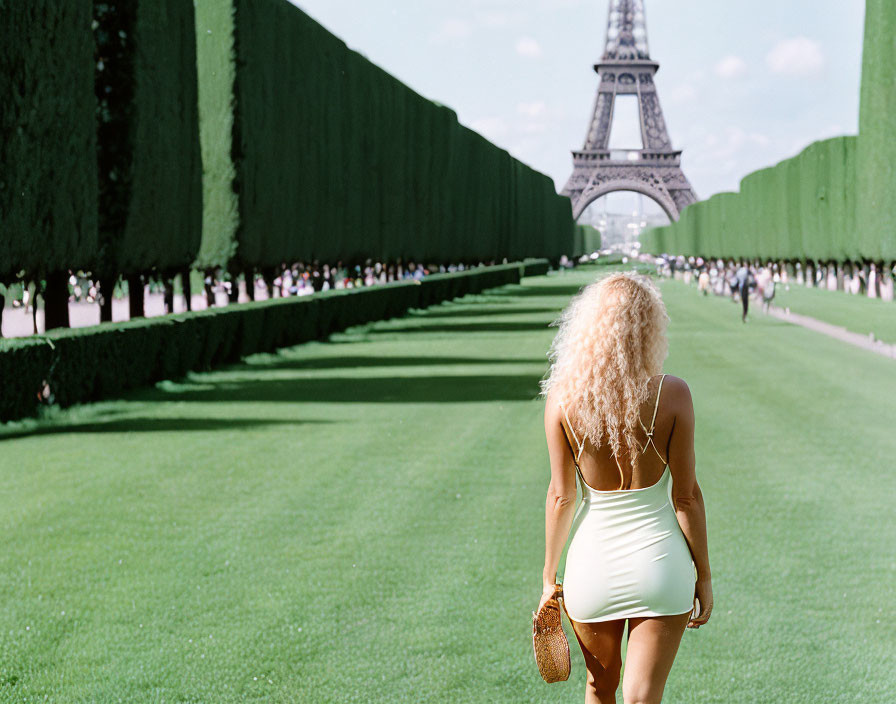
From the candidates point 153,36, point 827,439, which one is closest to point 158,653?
point 827,439

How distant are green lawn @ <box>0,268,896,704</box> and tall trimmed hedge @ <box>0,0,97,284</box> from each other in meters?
2.62

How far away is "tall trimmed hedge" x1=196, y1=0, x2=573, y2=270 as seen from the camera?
2488cm

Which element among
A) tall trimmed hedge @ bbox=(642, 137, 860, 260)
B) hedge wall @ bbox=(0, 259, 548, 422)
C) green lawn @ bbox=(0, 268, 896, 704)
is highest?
tall trimmed hedge @ bbox=(642, 137, 860, 260)

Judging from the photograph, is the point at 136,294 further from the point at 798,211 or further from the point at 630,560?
the point at 798,211

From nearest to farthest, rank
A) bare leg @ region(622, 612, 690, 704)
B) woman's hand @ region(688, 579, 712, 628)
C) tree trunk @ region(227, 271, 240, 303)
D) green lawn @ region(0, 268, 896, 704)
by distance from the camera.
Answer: bare leg @ region(622, 612, 690, 704) → woman's hand @ region(688, 579, 712, 628) → green lawn @ region(0, 268, 896, 704) → tree trunk @ region(227, 271, 240, 303)

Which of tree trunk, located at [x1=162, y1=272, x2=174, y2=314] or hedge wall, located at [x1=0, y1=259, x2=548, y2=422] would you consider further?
tree trunk, located at [x1=162, y1=272, x2=174, y2=314]

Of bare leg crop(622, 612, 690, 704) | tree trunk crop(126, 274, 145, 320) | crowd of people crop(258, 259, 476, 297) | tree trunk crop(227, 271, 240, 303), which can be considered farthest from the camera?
crowd of people crop(258, 259, 476, 297)

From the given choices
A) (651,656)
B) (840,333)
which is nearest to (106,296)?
(840,333)

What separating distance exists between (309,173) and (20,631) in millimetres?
24016

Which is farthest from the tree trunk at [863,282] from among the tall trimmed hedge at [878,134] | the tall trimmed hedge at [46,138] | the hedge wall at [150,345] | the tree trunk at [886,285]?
the tall trimmed hedge at [46,138]

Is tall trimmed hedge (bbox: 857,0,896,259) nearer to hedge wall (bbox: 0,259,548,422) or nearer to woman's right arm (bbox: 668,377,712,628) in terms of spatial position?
hedge wall (bbox: 0,259,548,422)

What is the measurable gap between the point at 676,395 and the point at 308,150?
→ 2654 cm

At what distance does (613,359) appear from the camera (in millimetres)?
3342

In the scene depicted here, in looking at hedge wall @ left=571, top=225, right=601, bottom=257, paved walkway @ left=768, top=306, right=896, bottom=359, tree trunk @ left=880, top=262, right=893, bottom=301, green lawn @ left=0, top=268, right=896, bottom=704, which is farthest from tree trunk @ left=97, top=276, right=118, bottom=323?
hedge wall @ left=571, top=225, right=601, bottom=257
